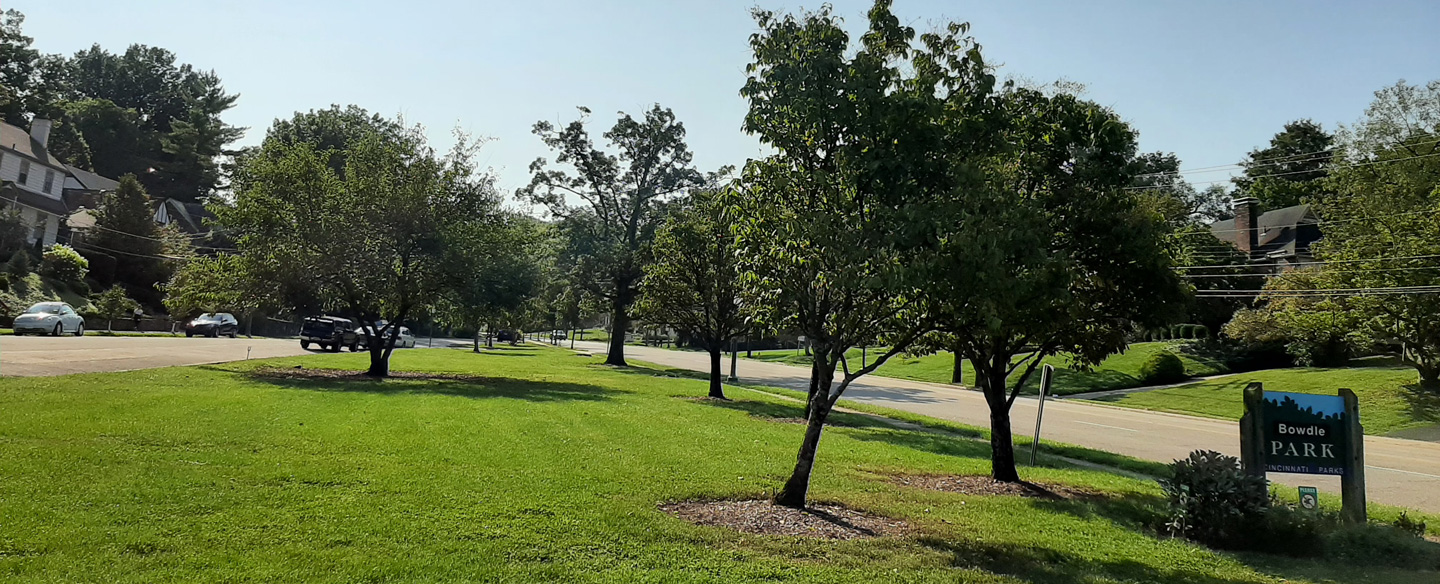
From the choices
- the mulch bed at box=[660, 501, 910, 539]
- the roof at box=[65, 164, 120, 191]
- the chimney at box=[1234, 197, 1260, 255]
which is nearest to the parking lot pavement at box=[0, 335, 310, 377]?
the mulch bed at box=[660, 501, 910, 539]

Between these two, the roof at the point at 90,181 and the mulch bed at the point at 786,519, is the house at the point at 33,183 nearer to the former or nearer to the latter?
the roof at the point at 90,181

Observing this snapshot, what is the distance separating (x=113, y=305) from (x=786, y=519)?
4703cm

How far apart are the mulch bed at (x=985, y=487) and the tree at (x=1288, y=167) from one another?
67.9 meters

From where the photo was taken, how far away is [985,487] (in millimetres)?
10297

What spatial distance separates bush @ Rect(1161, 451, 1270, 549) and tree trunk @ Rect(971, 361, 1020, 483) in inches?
108

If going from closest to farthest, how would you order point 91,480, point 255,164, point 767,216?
point 91,480
point 767,216
point 255,164

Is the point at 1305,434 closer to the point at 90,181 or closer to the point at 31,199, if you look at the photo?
the point at 31,199

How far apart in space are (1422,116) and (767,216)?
45.4 m

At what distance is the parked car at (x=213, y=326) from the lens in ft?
148

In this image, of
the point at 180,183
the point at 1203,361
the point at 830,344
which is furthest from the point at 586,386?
the point at 180,183

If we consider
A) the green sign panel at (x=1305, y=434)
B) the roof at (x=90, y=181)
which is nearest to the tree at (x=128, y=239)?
the roof at (x=90, y=181)

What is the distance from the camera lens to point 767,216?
7621 millimetres

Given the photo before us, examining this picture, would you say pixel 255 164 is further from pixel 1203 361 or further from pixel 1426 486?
pixel 1203 361

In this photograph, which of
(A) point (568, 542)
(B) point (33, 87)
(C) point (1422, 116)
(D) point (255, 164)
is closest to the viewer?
(A) point (568, 542)
